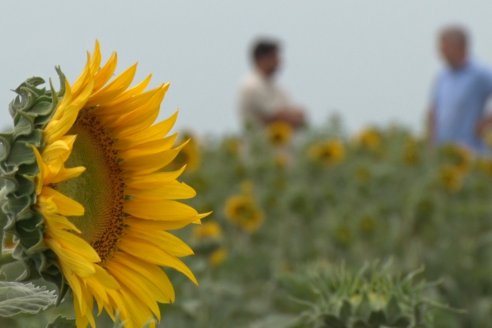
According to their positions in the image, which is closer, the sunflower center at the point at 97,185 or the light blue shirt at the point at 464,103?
the sunflower center at the point at 97,185

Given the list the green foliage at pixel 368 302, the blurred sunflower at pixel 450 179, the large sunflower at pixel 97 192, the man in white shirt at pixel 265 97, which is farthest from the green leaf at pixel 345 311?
the man in white shirt at pixel 265 97

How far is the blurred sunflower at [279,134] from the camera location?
258 inches

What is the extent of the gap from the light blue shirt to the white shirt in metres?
1.24

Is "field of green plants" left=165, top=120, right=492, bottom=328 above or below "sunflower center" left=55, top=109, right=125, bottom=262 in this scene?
below

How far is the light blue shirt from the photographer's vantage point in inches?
308

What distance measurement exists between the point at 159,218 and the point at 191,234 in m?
3.00

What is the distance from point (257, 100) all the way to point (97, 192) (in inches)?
230

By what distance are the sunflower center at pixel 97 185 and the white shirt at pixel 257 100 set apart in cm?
554

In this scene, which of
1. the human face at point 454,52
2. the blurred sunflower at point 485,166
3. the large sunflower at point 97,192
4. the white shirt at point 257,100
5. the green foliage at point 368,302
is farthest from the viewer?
the human face at point 454,52

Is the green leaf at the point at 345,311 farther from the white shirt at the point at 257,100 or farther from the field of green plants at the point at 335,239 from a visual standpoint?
the white shirt at the point at 257,100

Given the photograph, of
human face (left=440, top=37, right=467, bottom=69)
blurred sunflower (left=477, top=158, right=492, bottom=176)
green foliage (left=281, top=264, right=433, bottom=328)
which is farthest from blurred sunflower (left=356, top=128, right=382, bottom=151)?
green foliage (left=281, top=264, right=433, bottom=328)

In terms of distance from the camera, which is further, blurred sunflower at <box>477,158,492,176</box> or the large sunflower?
blurred sunflower at <box>477,158,492,176</box>

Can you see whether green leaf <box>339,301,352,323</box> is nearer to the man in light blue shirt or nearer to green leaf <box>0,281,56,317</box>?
green leaf <box>0,281,56,317</box>

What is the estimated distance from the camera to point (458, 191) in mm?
6430
